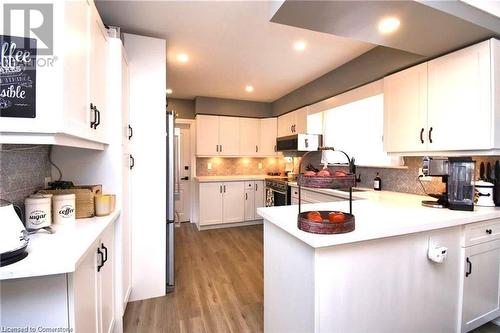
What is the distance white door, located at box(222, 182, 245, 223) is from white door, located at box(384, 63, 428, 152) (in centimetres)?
273

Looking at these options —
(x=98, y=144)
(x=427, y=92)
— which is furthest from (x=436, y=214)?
(x=98, y=144)

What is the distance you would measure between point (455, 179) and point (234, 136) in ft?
11.9

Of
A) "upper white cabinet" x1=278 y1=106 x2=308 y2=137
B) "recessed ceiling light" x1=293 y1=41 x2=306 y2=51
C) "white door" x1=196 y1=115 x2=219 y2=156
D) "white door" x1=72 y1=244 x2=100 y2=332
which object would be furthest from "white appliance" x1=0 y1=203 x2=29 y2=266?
"white door" x1=196 y1=115 x2=219 y2=156

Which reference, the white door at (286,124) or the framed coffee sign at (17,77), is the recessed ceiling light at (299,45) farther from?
the framed coffee sign at (17,77)

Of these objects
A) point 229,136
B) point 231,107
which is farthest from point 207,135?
point 231,107

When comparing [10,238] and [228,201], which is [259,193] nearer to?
[228,201]

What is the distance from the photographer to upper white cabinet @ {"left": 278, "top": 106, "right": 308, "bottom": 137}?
3.94m

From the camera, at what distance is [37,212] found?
1.19 meters

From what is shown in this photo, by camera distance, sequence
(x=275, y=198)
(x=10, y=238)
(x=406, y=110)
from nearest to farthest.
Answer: (x=10, y=238) → (x=406, y=110) → (x=275, y=198)

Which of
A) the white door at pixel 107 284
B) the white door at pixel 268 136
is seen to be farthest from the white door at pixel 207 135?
the white door at pixel 107 284

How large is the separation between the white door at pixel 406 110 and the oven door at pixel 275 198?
1855 mm

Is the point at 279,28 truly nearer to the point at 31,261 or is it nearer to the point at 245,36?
the point at 245,36

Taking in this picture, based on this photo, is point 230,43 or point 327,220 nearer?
point 327,220

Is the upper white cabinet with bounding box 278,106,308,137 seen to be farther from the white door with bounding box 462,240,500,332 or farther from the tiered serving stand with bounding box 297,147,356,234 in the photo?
the tiered serving stand with bounding box 297,147,356,234
